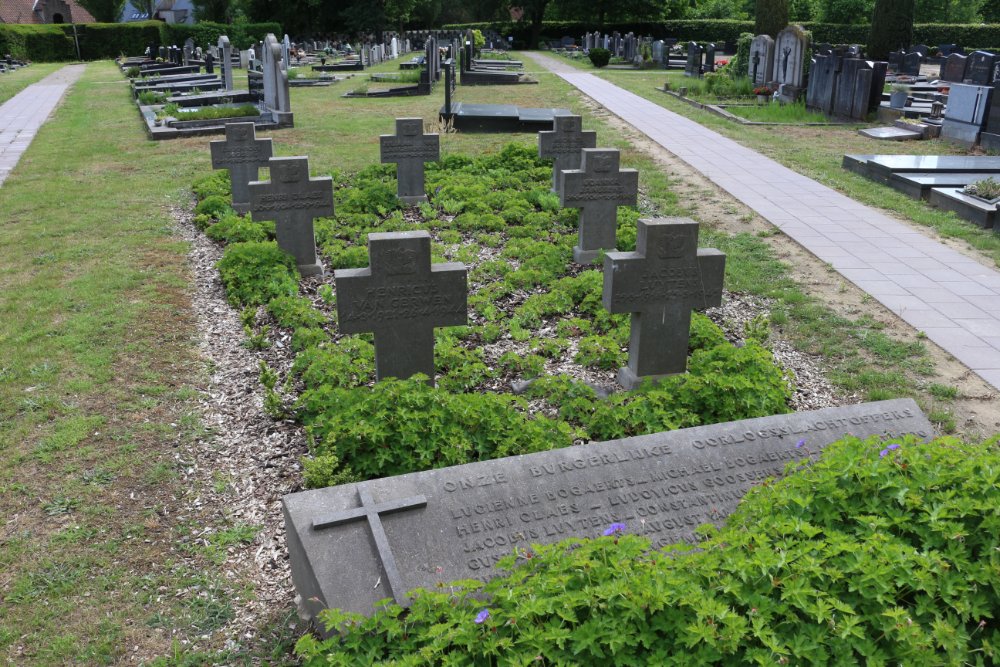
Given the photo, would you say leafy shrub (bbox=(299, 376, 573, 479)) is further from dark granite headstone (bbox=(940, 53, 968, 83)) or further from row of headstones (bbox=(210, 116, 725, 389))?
dark granite headstone (bbox=(940, 53, 968, 83))

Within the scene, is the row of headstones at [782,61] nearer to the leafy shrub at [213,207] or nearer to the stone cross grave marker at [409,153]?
the stone cross grave marker at [409,153]

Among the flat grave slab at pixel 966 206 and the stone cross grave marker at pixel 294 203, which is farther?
the flat grave slab at pixel 966 206

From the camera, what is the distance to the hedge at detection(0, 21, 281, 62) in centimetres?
4419

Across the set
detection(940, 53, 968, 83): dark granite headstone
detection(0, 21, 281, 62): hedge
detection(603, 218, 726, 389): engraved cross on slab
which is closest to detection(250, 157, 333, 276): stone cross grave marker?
detection(603, 218, 726, 389): engraved cross on slab

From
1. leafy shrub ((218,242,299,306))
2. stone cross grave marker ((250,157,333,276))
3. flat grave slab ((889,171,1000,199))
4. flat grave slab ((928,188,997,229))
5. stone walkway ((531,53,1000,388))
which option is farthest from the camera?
flat grave slab ((889,171,1000,199))

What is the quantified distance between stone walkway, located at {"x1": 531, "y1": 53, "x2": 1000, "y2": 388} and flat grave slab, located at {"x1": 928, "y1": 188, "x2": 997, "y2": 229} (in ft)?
2.87

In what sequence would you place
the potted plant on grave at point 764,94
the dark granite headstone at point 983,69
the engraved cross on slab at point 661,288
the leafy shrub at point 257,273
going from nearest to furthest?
1. the engraved cross on slab at point 661,288
2. the leafy shrub at point 257,273
3. the dark granite headstone at point 983,69
4. the potted plant on grave at point 764,94

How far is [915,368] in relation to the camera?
5664 millimetres

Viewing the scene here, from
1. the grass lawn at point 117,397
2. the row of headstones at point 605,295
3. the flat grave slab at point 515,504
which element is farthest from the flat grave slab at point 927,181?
the flat grave slab at point 515,504

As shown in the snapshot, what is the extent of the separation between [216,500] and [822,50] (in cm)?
2079

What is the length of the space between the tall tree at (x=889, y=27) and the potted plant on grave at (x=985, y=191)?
20555mm

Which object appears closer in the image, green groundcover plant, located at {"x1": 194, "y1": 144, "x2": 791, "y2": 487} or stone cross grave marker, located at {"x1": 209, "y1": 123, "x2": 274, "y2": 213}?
green groundcover plant, located at {"x1": 194, "y1": 144, "x2": 791, "y2": 487}

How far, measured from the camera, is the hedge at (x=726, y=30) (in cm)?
4441

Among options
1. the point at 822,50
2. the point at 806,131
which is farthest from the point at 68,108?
the point at 822,50
